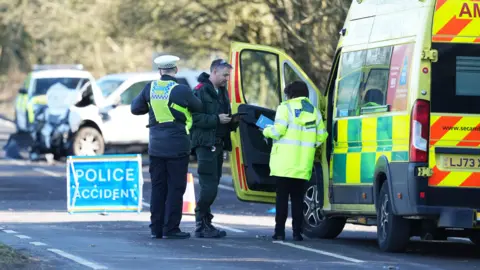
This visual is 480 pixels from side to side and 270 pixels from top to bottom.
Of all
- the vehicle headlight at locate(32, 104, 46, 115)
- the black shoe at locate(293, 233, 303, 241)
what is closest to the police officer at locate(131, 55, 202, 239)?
the black shoe at locate(293, 233, 303, 241)

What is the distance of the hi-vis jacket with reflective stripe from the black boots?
95 centimetres

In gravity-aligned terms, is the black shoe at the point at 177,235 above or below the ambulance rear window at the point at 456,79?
below

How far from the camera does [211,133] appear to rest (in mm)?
14758

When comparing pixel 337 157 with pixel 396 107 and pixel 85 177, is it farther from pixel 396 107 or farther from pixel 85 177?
pixel 85 177

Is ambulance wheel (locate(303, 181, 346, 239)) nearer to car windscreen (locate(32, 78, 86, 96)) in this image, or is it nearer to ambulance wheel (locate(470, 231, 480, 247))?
ambulance wheel (locate(470, 231, 480, 247))

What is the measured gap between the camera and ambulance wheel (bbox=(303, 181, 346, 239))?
1515 cm

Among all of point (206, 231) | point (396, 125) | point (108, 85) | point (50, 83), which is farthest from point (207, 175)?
point (50, 83)

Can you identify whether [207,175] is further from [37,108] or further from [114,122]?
[37,108]

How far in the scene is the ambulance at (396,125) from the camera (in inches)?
491

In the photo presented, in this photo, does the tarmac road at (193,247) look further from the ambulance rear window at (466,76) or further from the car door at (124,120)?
the car door at (124,120)

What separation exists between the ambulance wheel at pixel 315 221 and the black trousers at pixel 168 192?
1.46 metres

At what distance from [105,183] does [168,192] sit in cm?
350

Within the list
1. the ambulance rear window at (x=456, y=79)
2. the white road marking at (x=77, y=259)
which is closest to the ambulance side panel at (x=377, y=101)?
the ambulance rear window at (x=456, y=79)

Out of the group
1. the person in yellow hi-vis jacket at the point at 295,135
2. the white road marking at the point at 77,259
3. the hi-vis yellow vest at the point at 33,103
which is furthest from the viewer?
the hi-vis yellow vest at the point at 33,103
